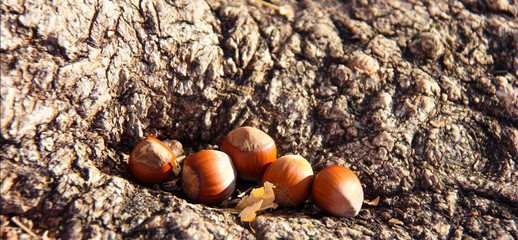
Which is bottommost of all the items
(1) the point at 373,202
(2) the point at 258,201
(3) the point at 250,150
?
(1) the point at 373,202

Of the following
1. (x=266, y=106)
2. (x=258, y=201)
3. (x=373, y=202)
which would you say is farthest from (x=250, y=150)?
(x=373, y=202)

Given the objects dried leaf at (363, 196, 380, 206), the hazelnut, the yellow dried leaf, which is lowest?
dried leaf at (363, 196, 380, 206)

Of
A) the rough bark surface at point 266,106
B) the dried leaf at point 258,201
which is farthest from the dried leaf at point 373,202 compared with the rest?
the dried leaf at point 258,201

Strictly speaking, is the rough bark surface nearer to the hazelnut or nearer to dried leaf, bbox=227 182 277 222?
dried leaf, bbox=227 182 277 222

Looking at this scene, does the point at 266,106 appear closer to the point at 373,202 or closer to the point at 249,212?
the point at 249,212

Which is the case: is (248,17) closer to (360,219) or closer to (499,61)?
(360,219)

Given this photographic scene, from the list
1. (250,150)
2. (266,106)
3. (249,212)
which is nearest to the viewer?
(249,212)

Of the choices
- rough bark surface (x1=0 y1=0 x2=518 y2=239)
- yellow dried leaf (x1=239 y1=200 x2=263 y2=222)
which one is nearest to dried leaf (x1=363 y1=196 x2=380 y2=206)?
rough bark surface (x1=0 y1=0 x2=518 y2=239)

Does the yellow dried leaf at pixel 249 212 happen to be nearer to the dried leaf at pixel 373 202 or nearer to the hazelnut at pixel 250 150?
the hazelnut at pixel 250 150
